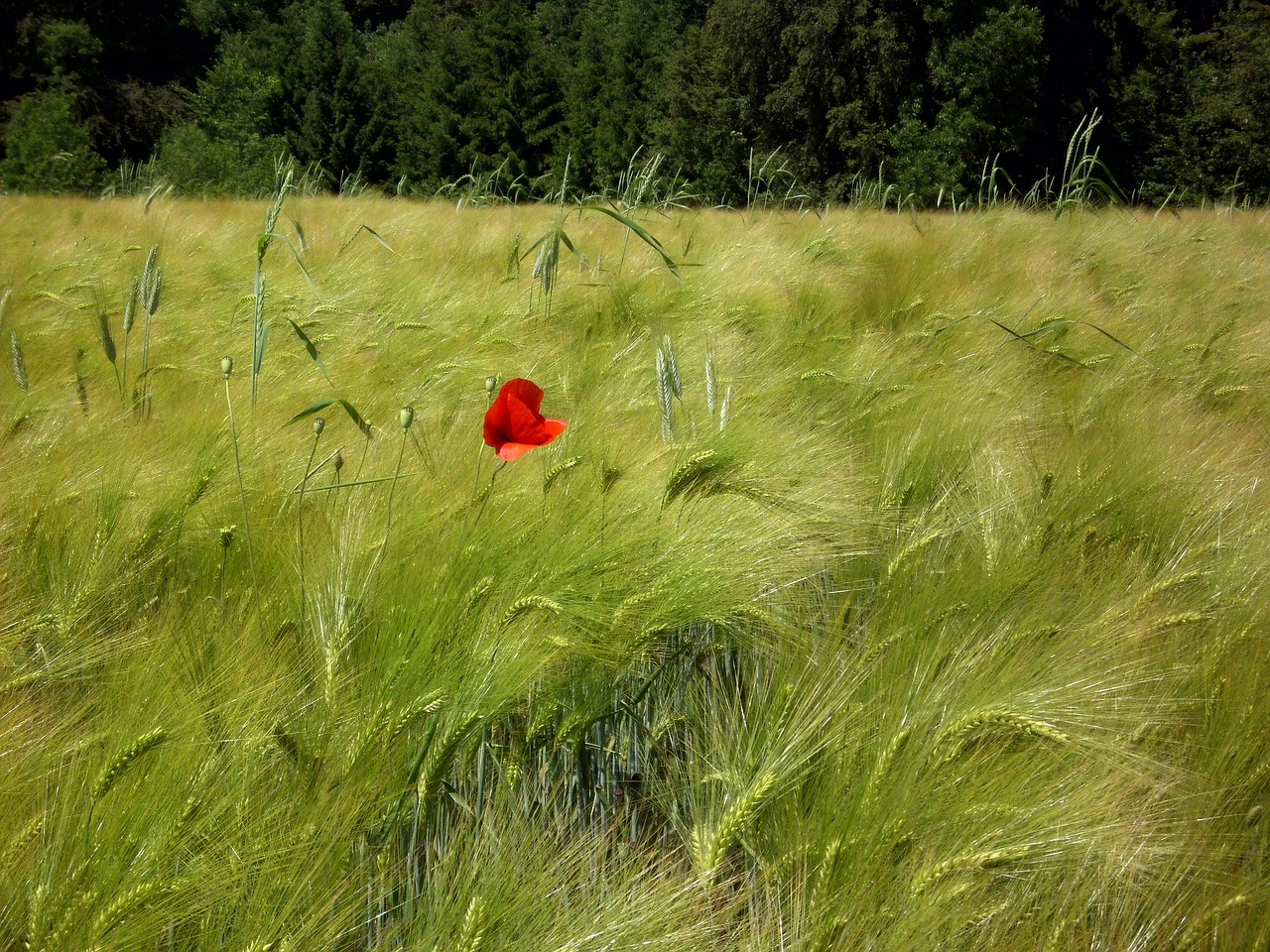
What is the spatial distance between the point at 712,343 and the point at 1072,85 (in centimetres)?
2104

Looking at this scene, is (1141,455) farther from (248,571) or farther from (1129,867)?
(248,571)

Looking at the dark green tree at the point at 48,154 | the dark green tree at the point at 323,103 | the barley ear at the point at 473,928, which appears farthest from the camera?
the dark green tree at the point at 323,103

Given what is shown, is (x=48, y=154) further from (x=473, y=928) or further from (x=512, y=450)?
(x=473, y=928)

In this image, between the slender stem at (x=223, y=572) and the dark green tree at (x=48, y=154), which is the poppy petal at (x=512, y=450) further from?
the dark green tree at (x=48, y=154)

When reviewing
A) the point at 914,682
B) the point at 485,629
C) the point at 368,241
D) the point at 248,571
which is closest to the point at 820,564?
the point at 914,682

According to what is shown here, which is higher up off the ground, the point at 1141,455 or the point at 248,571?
the point at 1141,455

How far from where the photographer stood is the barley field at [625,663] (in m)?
0.66

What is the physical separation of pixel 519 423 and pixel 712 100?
21.5m

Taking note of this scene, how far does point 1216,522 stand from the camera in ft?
3.84

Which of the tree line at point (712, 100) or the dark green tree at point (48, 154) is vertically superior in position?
the tree line at point (712, 100)

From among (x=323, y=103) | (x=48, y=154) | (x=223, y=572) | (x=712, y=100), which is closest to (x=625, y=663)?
(x=223, y=572)

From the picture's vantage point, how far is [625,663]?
98 cm

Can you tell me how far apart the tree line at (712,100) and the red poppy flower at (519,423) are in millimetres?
8732

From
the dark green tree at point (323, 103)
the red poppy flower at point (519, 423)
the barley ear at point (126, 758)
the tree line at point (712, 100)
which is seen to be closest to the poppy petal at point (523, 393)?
the red poppy flower at point (519, 423)
